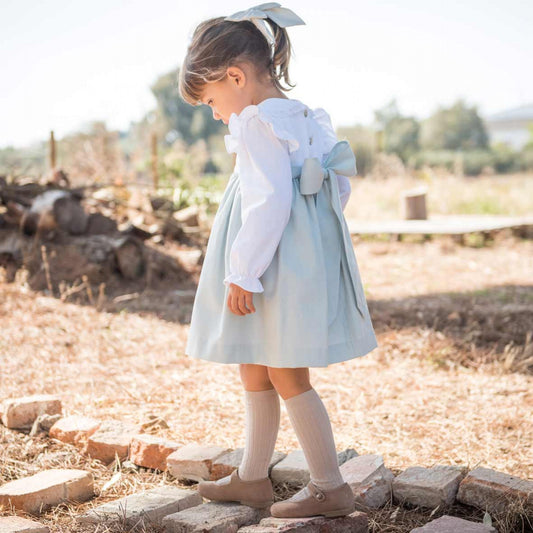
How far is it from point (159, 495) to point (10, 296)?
11.0 feet

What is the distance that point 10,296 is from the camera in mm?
5016

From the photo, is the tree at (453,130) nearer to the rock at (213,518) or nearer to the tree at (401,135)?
the tree at (401,135)

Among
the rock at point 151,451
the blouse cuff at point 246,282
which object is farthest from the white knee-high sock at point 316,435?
the rock at point 151,451

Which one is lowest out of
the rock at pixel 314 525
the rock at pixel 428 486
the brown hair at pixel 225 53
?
the rock at pixel 428 486

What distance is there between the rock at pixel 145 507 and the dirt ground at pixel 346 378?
0.18 metres

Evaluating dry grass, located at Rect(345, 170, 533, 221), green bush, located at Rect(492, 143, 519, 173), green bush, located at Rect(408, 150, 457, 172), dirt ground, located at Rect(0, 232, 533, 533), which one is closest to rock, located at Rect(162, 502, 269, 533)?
dirt ground, located at Rect(0, 232, 533, 533)

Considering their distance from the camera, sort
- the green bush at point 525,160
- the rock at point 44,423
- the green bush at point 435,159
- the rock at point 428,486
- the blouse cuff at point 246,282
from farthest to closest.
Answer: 1. the green bush at point 525,160
2. the green bush at point 435,159
3. the rock at point 44,423
4. the rock at point 428,486
5. the blouse cuff at point 246,282

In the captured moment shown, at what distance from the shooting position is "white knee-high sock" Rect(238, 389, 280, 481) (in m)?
1.98

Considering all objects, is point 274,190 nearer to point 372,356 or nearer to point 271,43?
point 271,43

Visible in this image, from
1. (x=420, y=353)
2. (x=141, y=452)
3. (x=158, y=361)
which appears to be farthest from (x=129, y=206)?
(x=141, y=452)

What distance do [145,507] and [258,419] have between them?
0.44m

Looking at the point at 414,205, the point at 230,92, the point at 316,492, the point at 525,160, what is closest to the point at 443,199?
the point at 414,205

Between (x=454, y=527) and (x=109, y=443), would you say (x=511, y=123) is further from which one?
(x=454, y=527)

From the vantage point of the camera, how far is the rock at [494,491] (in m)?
1.96
